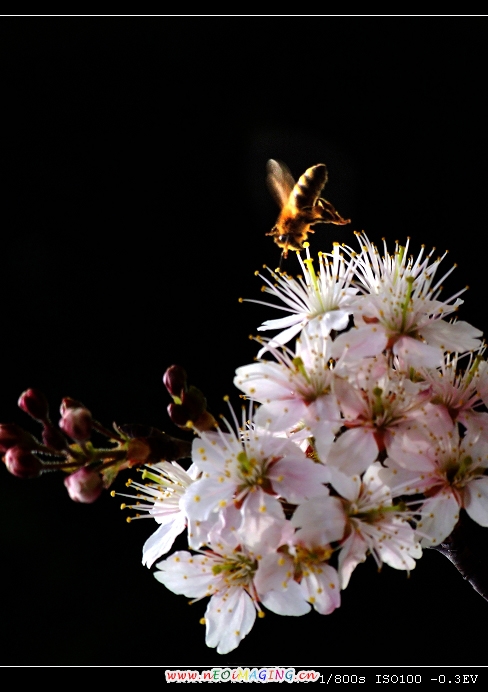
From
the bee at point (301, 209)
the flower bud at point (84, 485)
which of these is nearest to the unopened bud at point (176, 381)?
the flower bud at point (84, 485)

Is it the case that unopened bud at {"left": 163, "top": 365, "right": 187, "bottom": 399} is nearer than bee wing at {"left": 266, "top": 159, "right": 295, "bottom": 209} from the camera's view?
Yes

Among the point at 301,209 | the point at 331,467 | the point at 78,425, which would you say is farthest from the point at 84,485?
the point at 301,209

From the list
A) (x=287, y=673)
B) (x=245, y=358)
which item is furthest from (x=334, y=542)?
(x=245, y=358)

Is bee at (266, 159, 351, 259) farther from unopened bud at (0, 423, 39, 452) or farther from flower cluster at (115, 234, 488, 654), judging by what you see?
unopened bud at (0, 423, 39, 452)

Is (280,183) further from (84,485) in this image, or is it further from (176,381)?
(84,485)

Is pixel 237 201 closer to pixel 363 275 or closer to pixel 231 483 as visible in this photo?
pixel 363 275

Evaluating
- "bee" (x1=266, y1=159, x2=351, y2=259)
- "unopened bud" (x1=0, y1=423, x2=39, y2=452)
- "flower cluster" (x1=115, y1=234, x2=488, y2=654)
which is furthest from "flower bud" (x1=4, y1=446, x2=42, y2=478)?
"bee" (x1=266, y1=159, x2=351, y2=259)
